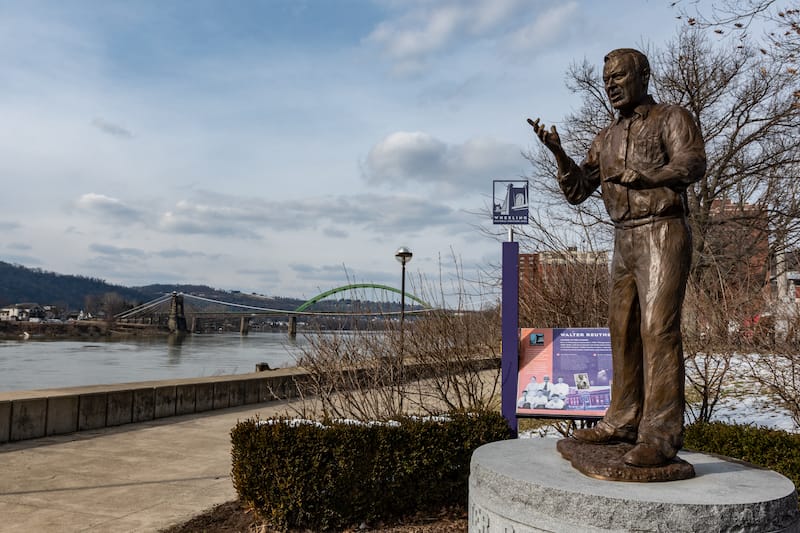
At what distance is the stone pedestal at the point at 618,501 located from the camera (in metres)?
3.11

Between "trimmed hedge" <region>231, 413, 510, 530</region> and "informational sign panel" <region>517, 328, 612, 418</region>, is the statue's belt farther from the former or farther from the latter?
"trimmed hedge" <region>231, 413, 510, 530</region>

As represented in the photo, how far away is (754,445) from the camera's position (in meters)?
5.46

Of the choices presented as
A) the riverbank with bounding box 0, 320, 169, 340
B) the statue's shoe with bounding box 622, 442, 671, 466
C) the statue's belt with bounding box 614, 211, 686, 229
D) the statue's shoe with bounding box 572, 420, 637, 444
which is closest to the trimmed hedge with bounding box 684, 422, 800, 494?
the statue's shoe with bounding box 572, 420, 637, 444

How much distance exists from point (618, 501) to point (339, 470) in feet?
8.30

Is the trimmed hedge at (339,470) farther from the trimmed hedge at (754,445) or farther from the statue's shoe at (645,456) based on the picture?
the trimmed hedge at (754,445)

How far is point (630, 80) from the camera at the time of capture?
410 centimetres

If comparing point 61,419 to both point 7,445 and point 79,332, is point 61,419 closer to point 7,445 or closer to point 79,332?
point 7,445

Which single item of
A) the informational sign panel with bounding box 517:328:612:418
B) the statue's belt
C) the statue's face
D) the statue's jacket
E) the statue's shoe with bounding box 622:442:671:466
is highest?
the statue's face

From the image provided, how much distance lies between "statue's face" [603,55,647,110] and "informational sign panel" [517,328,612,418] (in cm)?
234

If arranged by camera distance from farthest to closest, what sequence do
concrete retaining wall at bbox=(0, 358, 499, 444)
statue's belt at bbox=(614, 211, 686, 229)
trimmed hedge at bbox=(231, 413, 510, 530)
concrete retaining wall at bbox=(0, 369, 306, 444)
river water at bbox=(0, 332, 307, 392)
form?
1. river water at bbox=(0, 332, 307, 392)
2. concrete retaining wall at bbox=(0, 369, 306, 444)
3. concrete retaining wall at bbox=(0, 358, 499, 444)
4. trimmed hedge at bbox=(231, 413, 510, 530)
5. statue's belt at bbox=(614, 211, 686, 229)

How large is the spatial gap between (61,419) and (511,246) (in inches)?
266

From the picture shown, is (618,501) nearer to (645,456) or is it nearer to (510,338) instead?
(645,456)

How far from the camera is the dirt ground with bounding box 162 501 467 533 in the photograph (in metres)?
5.07

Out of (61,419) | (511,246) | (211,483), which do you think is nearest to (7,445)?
(61,419)
